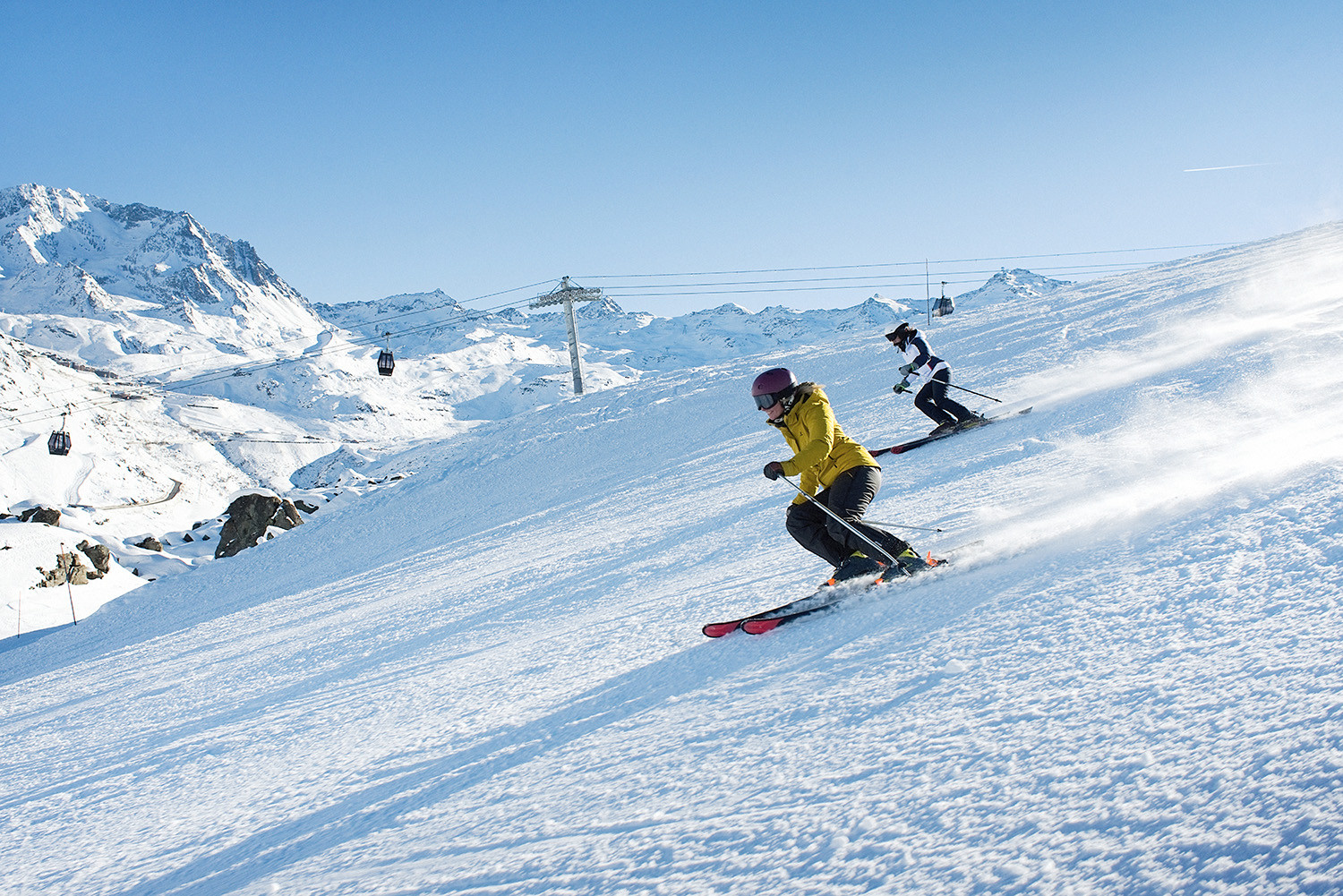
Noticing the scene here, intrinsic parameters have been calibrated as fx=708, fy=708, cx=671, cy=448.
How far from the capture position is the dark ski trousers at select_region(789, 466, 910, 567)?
4320 millimetres

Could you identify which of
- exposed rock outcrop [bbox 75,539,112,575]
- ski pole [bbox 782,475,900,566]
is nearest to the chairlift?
exposed rock outcrop [bbox 75,539,112,575]

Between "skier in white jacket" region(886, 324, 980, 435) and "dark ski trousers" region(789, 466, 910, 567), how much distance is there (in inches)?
194

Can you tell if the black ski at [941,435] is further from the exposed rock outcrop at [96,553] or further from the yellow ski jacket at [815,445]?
the exposed rock outcrop at [96,553]

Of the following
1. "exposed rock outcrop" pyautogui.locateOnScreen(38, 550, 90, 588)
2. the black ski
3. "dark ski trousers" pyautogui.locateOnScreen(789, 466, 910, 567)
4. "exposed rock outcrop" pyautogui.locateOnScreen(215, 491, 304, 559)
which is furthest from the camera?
"exposed rock outcrop" pyautogui.locateOnScreen(215, 491, 304, 559)

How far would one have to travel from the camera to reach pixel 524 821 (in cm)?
264

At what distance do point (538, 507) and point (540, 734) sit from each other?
846cm

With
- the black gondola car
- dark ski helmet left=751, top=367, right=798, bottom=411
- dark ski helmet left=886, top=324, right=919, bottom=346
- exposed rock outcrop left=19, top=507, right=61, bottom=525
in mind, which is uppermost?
the black gondola car

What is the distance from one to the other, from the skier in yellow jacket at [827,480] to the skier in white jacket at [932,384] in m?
4.89

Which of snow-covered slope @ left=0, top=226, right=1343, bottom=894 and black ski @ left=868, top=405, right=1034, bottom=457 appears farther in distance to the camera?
black ski @ left=868, top=405, right=1034, bottom=457

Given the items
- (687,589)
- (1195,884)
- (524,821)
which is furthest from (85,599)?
(1195,884)

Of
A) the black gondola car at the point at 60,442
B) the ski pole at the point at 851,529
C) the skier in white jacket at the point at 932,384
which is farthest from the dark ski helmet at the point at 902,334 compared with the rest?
the black gondola car at the point at 60,442

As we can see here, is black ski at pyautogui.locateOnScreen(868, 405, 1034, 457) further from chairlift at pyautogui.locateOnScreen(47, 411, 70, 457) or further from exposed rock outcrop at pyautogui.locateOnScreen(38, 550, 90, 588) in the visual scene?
chairlift at pyautogui.locateOnScreen(47, 411, 70, 457)

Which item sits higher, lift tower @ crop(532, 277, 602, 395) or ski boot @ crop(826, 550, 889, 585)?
lift tower @ crop(532, 277, 602, 395)

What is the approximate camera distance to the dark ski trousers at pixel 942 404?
902cm
